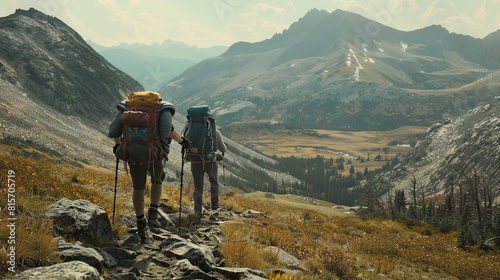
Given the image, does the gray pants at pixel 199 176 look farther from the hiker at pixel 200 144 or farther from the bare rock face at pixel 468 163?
the bare rock face at pixel 468 163

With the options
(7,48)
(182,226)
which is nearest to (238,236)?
(182,226)

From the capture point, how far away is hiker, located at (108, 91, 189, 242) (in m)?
7.89

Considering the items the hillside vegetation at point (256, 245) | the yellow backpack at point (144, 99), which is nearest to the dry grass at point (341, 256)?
the hillside vegetation at point (256, 245)

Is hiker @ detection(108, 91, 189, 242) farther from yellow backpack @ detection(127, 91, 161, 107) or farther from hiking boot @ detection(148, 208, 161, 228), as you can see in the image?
hiking boot @ detection(148, 208, 161, 228)

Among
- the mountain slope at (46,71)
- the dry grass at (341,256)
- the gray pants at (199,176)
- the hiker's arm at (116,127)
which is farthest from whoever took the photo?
the mountain slope at (46,71)

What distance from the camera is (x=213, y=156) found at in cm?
1298

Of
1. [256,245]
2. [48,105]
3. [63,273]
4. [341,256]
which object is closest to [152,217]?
[256,245]

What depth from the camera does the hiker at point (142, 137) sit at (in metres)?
7.89

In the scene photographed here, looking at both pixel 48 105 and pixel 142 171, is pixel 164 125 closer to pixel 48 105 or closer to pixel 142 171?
pixel 142 171

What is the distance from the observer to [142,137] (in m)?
7.86

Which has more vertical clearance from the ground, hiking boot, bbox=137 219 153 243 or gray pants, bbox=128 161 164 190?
gray pants, bbox=128 161 164 190

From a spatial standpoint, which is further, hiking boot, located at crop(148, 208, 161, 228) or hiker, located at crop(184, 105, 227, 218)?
hiker, located at crop(184, 105, 227, 218)

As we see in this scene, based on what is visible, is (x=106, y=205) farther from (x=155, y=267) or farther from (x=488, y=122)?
(x=488, y=122)

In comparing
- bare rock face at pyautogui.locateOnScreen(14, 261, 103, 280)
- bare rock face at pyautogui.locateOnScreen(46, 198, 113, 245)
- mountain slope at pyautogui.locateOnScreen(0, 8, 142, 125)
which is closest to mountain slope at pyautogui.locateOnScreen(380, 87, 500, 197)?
bare rock face at pyautogui.locateOnScreen(46, 198, 113, 245)
